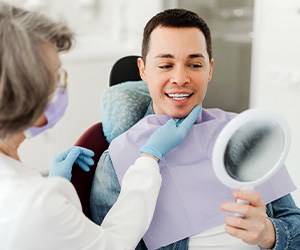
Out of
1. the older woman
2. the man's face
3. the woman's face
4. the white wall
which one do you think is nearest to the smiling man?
A: the man's face

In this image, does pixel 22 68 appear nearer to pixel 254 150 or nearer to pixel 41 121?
pixel 41 121

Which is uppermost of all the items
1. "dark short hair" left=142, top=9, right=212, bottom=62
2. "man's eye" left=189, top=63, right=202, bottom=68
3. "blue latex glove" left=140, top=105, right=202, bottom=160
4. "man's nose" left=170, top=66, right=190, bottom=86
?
"dark short hair" left=142, top=9, right=212, bottom=62

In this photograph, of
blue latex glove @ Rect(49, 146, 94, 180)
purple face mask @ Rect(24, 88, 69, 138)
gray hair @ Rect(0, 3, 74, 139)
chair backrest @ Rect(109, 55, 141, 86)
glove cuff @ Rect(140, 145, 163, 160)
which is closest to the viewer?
gray hair @ Rect(0, 3, 74, 139)

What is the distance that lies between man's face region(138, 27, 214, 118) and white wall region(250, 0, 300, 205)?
1204 millimetres

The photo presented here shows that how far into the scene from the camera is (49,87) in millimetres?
979

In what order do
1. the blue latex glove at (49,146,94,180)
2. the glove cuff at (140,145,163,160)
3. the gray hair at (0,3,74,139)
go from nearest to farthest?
the gray hair at (0,3,74,139) < the glove cuff at (140,145,163,160) < the blue latex glove at (49,146,94,180)

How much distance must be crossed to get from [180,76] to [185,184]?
299 mm

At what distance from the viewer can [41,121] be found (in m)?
1.05

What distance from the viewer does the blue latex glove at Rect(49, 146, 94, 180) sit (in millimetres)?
1388

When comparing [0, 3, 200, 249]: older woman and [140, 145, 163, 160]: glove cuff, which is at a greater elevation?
[0, 3, 200, 249]: older woman

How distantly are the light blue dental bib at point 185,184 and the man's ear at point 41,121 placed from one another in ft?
1.24

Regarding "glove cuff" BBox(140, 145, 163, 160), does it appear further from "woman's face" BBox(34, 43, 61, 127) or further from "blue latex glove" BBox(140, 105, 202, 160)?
"woman's face" BBox(34, 43, 61, 127)

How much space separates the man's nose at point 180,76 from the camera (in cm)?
139

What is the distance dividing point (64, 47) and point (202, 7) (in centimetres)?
269
